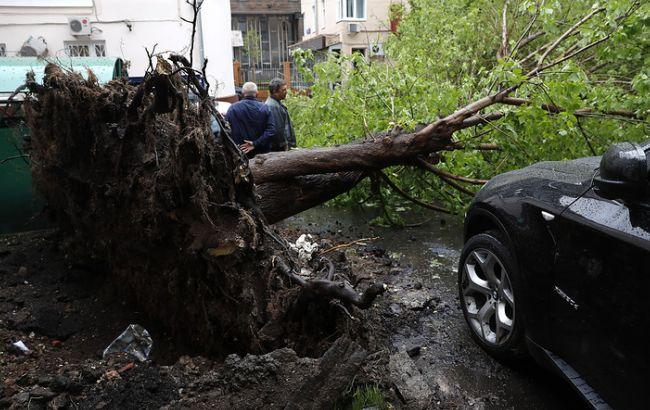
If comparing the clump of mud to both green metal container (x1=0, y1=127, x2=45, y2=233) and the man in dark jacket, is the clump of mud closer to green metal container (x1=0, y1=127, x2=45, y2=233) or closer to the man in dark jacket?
green metal container (x1=0, y1=127, x2=45, y2=233)

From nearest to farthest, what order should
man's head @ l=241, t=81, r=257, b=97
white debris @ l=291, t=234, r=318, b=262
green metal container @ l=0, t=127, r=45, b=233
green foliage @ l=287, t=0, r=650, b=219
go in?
green foliage @ l=287, t=0, r=650, b=219
white debris @ l=291, t=234, r=318, b=262
green metal container @ l=0, t=127, r=45, b=233
man's head @ l=241, t=81, r=257, b=97

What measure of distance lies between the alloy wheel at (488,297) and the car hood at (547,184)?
1.44 ft

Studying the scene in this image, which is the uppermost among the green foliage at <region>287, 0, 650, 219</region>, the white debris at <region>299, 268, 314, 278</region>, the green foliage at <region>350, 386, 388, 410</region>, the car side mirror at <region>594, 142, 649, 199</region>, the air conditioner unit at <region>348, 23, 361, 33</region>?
the air conditioner unit at <region>348, 23, 361, 33</region>

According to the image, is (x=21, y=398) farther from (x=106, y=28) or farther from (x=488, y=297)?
(x=106, y=28)

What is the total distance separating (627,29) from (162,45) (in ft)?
42.3

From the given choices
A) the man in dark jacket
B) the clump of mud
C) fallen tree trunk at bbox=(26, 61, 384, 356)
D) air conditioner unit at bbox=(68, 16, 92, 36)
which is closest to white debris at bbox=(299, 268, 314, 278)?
fallen tree trunk at bbox=(26, 61, 384, 356)

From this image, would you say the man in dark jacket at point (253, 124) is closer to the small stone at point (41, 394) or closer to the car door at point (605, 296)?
the small stone at point (41, 394)

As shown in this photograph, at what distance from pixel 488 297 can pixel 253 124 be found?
15.2 feet

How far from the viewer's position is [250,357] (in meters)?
2.71

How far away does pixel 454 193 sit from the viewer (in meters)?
5.65

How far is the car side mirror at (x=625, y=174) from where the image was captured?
2201 millimetres

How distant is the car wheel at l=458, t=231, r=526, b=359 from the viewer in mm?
3100

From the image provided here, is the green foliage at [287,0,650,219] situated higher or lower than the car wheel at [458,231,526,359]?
higher

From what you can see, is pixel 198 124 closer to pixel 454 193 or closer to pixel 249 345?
pixel 249 345
